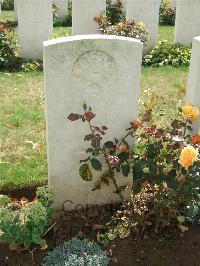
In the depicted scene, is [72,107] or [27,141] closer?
[72,107]

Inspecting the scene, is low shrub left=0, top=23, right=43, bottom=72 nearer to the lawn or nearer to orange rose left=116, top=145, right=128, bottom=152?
the lawn

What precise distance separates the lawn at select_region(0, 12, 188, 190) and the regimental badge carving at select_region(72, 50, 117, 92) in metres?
0.55

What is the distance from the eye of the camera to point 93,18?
9.32m

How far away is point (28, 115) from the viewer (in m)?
5.84

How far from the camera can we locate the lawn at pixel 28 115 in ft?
14.1

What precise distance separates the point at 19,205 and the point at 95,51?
1531 millimetres

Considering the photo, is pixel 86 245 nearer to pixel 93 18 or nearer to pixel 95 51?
pixel 95 51

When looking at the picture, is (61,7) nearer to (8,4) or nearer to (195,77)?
(8,4)

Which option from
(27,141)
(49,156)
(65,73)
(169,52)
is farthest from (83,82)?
(169,52)

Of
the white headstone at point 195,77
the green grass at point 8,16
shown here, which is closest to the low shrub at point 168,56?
the white headstone at point 195,77

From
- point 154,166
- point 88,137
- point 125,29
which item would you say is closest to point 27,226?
point 88,137

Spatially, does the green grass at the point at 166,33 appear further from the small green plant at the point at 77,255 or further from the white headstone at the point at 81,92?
the small green plant at the point at 77,255

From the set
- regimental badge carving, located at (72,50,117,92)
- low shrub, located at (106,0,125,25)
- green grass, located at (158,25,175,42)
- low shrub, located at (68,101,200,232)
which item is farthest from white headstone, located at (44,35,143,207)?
low shrub, located at (106,0,125,25)

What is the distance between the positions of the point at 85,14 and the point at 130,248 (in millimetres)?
6962
